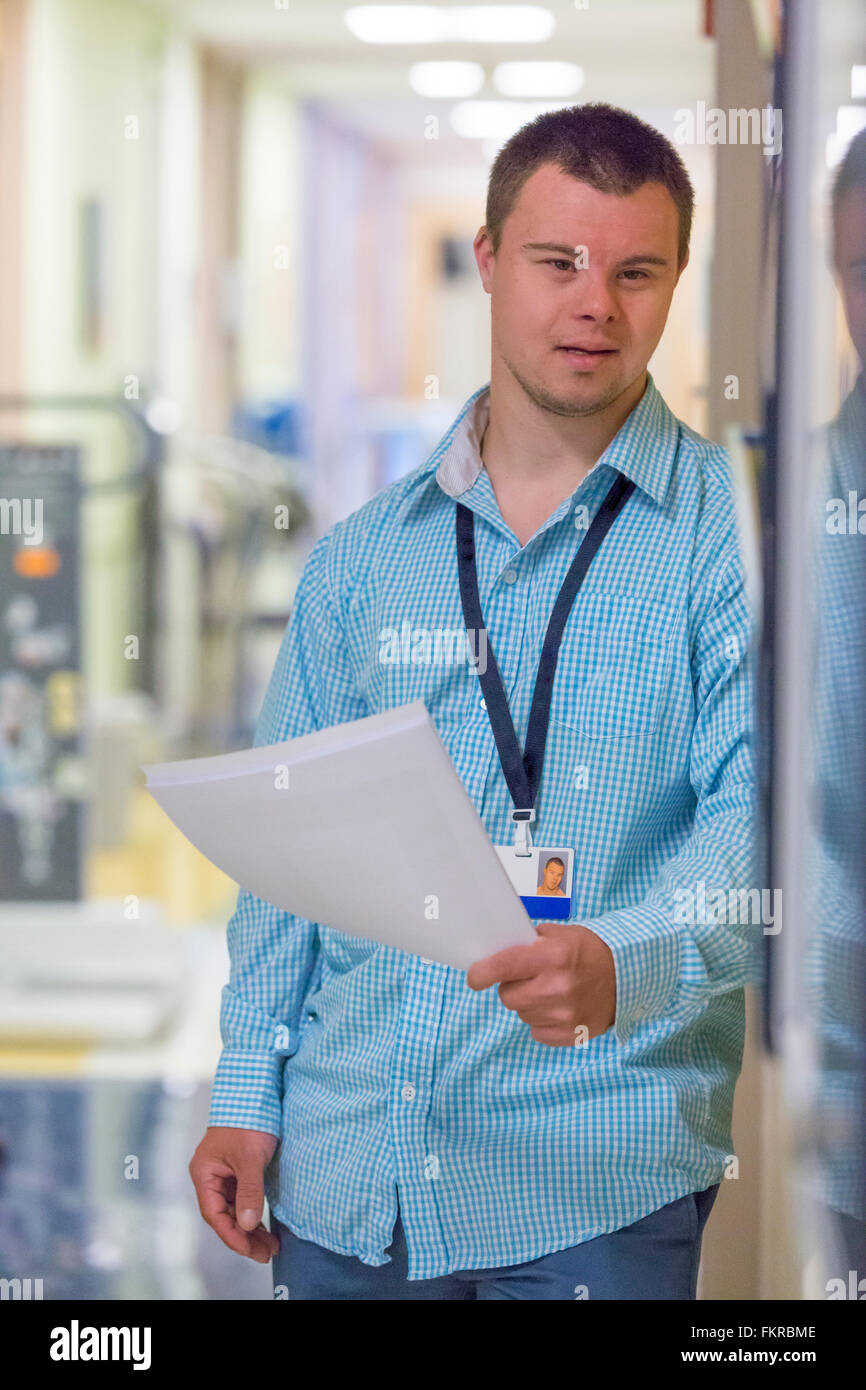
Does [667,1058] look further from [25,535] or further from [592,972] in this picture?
[25,535]

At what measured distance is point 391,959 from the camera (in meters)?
1.23

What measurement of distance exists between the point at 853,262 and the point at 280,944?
2.65ft

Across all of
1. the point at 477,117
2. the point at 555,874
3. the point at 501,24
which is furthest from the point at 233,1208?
the point at 477,117

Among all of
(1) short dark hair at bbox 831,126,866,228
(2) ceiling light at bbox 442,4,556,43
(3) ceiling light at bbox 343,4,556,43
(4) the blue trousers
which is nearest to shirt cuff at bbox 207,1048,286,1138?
(4) the blue trousers

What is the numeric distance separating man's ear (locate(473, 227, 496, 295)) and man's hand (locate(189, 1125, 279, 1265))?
75 centimetres

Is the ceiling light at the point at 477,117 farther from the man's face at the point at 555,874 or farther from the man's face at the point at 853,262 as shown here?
the man's face at the point at 853,262

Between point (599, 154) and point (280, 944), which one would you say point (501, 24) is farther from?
point (280, 944)

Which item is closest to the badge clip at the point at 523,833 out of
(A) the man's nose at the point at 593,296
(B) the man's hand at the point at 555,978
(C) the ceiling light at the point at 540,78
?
(B) the man's hand at the point at 555,978

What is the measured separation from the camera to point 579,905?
1.17m

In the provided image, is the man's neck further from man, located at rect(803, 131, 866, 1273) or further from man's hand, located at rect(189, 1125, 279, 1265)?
man's hand, located at rect(189, 1125, 279, 1265)

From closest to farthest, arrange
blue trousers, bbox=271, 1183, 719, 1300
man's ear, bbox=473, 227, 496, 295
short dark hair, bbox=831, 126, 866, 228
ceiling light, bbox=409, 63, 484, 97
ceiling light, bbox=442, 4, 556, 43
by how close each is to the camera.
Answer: short dark hair, bbox=831, 126, 866, 228, blue trousers, bbox=271, 1183, 719, 1300, man's ear, bbox=473, 227, 496, 295, ceiling light, bbox=442, 4, 556, 43, ceiling light, bbox=409, 63, 484, 97

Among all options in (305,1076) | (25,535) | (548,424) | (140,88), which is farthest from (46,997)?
(140,88)

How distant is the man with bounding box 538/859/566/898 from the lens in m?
1.17

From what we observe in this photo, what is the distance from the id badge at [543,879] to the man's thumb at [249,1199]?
0.36 meters
